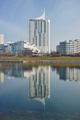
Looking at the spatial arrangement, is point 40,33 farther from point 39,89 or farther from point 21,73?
point 39,89

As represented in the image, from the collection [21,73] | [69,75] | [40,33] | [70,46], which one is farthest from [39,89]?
[40,33]

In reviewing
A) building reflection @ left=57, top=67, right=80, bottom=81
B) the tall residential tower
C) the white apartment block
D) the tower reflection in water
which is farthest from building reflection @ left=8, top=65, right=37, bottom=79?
the tall residential tower

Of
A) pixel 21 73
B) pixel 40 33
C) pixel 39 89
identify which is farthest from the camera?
pixel 40 33

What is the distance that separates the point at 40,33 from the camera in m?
164

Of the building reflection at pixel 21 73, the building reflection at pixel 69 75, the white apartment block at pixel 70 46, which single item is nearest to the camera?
the building reflection at pixel 69 75

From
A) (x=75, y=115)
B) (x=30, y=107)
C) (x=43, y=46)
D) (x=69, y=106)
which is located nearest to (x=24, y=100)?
(x=30, y=107)

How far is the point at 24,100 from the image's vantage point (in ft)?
30.8

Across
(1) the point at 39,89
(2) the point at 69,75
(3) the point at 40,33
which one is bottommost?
(1) the point at 39,89

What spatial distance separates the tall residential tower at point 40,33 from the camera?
161375mm

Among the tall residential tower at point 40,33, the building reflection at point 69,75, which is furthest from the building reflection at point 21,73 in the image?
the tall residential tower at point 40,33

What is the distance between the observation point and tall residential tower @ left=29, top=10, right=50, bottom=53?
529 feet

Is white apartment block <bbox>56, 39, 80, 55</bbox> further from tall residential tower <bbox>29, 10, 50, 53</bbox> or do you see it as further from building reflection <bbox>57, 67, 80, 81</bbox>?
building reflection <bbox>57, 67, 80, 81</bbox>

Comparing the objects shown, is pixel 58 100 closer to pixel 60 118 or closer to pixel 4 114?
pixel 60 118

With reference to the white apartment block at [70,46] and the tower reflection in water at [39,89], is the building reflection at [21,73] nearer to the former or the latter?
the tower reflection in water at [39,89]
